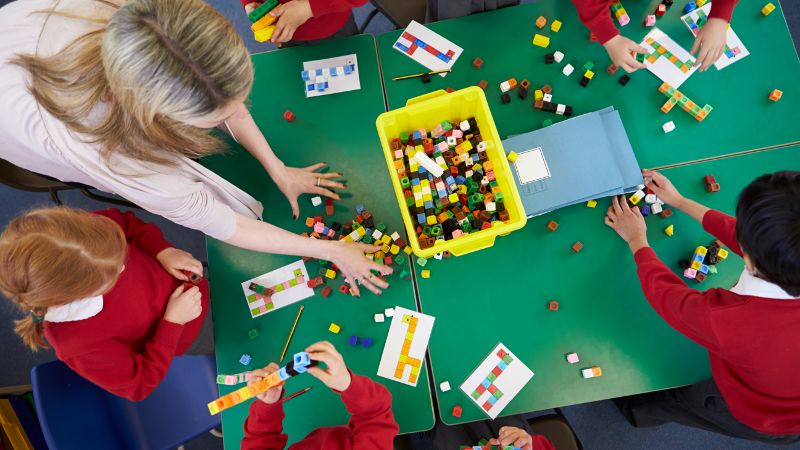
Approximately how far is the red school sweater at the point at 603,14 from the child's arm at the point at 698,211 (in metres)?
0.54

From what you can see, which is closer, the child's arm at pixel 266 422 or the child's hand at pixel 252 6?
the child's arm at pixel 266 422

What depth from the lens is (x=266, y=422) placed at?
160 centimetres

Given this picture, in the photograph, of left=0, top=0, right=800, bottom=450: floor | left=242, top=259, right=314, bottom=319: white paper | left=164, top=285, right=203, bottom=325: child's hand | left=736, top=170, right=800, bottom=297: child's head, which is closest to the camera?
left=736, top=170, right=800, bottom=297: child's head

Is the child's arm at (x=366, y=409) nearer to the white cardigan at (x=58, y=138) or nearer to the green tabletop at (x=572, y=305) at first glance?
the green tabletop at (x=572, y=305)

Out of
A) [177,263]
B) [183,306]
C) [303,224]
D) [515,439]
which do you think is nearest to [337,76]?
[303,224]

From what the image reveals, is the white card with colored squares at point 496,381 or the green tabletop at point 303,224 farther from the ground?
the green tabletop at point 303,224

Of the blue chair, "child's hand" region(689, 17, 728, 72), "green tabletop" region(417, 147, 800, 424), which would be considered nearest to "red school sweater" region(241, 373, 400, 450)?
"green tabletop" region(417, 147, 800, 424)

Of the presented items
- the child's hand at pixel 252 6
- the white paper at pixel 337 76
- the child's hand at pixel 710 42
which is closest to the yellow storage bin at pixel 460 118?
the white paper at pixel 337 76

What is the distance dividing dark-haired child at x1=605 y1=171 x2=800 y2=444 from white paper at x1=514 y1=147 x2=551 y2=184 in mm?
282

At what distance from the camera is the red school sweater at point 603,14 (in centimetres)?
179

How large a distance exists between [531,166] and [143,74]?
130cm

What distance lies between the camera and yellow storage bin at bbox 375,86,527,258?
5.17ft

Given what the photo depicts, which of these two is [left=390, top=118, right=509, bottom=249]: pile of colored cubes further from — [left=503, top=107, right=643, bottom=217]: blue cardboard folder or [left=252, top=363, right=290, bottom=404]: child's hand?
[left=252, top=363, right=290, bottom=404]: child's hand

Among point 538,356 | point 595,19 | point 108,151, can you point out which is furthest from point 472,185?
point 108,151
